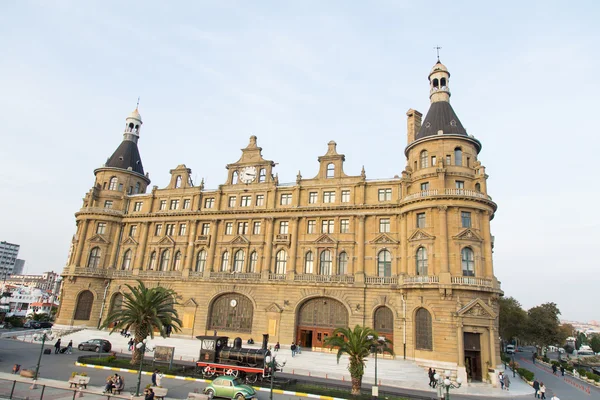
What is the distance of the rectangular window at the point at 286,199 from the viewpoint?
2030 inches

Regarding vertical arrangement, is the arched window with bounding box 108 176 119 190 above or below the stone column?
above

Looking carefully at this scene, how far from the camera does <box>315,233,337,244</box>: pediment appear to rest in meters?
47.5

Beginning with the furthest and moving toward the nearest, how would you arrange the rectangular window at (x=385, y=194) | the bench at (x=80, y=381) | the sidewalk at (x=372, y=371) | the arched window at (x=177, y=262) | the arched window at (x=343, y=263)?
the arched window at (x=177, y=262), the rectangular window at (x=385, y=194), the arched window at (x=343, y=263), the sidewalk at (x=372, y=371), the bench at (x=80, y=381)

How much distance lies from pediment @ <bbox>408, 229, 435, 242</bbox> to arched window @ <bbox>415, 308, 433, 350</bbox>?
287 inches

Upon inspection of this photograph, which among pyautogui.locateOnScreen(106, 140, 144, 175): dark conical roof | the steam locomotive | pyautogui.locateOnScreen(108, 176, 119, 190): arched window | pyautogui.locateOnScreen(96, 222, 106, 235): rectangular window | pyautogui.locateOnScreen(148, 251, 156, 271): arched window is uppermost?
pyautogui.locateOnScreen(106, 140, 144, 175): dark conical roof

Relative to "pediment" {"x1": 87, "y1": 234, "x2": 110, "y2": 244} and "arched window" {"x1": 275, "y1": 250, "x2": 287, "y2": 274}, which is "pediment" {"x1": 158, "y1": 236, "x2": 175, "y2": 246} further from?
"arched window" {"x1": 275, "y1": 250, "x2": 287, "y2": 274}

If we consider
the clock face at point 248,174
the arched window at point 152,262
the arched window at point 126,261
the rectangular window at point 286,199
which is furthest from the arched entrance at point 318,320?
the arched window at point 126,261

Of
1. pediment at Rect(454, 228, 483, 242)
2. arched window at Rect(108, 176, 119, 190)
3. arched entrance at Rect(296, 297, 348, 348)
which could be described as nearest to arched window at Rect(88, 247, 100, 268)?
arched window at Rect(108, 176, 119, 190)

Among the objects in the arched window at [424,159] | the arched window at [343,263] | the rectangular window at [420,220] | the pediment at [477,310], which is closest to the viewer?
the pediment at [477,310]

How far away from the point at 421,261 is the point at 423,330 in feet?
22.9

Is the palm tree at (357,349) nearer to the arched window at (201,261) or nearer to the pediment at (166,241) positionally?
the arched window at (201,261)

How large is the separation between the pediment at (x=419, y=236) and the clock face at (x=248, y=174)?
22.6 m

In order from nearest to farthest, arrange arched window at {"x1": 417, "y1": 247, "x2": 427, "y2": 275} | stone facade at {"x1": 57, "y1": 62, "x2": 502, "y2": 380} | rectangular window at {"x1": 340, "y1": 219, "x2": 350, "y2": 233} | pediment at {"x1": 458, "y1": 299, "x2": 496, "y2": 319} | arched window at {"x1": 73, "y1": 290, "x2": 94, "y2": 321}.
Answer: pediment at {"x1": 458, "y1": 299, "x2": 496, "y2": 319} → stone facade at {"x1": 57, "y1": 62, "x2": 502, "y2": 380} → arched window at {"x1": 417, "y1": 247, "x2": 427, "y2": 275} → rectangular window at {"x1": 340, "y1": 219, "x2": 350, "y2": 233} → arched window at {"x1": 73, "y1": 290, "x2": 94, "y2": 321}

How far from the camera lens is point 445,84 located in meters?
50.1
